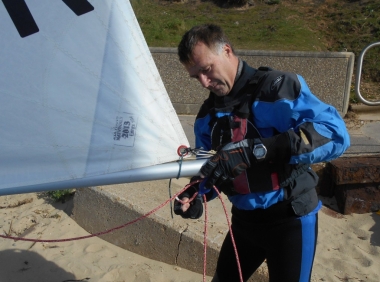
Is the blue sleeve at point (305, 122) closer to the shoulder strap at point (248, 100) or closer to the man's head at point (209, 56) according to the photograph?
the shoulder strap at point (248, 100)

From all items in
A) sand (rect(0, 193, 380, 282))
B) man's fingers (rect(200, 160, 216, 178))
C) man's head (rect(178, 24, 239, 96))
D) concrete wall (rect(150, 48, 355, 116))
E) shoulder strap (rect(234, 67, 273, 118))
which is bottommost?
sand (rect(0, 193, 380, 282))

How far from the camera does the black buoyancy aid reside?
76.6 inches

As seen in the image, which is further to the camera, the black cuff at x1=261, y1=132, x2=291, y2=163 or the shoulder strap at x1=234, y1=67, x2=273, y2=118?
the shoulder strap at x1=234, y1=67, x2=273, y2=118

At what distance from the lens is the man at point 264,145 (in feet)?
5.95

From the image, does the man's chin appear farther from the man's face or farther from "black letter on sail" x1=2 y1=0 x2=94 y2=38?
"black letter on sail" x1=2 y1=0 x2=94 y2=38

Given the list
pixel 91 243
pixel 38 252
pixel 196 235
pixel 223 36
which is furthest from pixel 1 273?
pixel 223 36

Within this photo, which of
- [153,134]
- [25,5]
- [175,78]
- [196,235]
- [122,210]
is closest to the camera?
[25,5]

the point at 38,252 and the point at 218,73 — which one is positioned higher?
the point at 218,73

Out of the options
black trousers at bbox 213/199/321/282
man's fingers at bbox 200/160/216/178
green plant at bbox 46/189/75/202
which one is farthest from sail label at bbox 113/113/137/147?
green plant at bbox 46/189/75/202

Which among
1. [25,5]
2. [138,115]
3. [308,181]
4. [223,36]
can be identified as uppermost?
[25,5]

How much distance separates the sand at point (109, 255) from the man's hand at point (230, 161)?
162 cm

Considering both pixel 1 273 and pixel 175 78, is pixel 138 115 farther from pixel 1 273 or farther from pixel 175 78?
pixel 175 78

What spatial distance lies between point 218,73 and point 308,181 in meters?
0.61

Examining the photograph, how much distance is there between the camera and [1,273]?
139 inches
